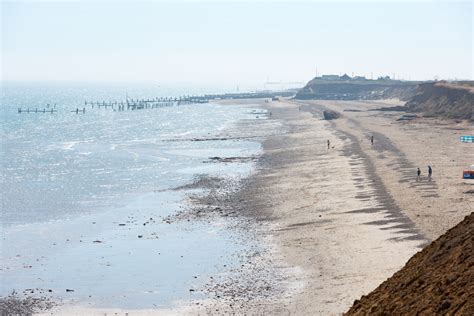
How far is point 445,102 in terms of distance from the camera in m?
109

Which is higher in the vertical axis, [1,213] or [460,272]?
[460,272]

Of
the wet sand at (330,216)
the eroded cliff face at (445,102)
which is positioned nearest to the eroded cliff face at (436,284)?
the wet sand at (330,216)

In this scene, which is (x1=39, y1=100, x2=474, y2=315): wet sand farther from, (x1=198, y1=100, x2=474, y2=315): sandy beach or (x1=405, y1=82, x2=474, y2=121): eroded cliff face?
(x1=405, y1=82, x2=474, y2=121): eroded cliff face

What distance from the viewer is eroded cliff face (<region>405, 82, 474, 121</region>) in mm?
93938

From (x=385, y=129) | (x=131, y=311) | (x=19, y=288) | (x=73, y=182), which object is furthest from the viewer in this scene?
(x=385, y=129)

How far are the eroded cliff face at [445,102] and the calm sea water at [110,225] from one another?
31.1 m

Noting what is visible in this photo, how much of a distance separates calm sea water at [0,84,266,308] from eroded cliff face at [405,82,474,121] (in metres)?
31.1

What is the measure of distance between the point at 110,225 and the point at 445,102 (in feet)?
272

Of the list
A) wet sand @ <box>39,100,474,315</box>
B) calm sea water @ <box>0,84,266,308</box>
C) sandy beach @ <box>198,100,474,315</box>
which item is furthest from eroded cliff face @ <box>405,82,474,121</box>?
calm sea water @ <box>0,84,266,308</box>

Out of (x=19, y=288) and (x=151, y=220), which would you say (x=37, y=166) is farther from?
(x=19, y=288)

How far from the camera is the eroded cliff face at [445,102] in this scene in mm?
93938

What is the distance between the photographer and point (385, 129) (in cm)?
8344

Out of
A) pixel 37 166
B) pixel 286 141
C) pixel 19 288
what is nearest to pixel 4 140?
pixel 37 166

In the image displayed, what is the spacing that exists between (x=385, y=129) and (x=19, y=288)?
63.5 m
